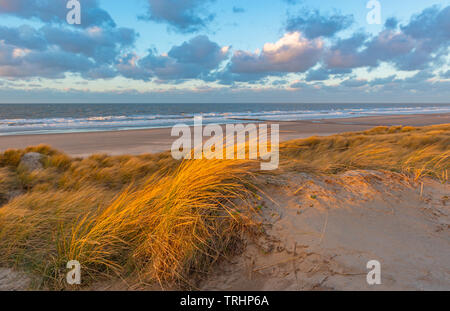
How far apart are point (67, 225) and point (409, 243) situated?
360 centimetres

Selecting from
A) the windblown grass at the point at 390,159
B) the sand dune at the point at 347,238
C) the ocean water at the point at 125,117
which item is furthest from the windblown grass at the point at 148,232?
the ocean water at the point at 125,117

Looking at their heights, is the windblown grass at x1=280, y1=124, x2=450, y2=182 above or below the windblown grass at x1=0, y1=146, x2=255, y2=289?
above

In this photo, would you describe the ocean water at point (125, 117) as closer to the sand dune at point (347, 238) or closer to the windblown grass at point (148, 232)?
the windblown grass at point (148, 232)

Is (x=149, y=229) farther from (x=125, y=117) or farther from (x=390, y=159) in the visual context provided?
(x=125, y=117)

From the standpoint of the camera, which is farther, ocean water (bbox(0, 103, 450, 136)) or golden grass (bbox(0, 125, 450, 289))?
ocean water (bbox(0, 103, 450, 136))

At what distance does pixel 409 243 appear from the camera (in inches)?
92.3

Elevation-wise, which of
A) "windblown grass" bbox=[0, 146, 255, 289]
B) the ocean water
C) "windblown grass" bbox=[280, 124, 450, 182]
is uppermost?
the ocean water

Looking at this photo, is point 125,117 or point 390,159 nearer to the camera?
point 390,159

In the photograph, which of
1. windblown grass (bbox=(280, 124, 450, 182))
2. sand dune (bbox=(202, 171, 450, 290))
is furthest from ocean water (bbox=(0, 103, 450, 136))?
sand dune (bbox=(202, 171, 450, 290))

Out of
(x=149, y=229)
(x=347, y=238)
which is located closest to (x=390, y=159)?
(x=347, y=238)

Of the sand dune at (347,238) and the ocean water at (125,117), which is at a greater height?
the ocean water at (125,117)

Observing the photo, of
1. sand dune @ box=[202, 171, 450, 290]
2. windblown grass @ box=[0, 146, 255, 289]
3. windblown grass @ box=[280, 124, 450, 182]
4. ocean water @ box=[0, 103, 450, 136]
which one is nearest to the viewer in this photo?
sand dune @ box=[202, 171, 450, 290]

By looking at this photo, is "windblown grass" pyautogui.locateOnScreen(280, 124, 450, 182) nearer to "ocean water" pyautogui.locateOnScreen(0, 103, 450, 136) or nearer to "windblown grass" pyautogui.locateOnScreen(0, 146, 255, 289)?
"windblown grass" pyautogui.locateOnScreen(0, 146, 255, 289)

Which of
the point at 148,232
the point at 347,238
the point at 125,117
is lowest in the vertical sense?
the point at 148,232
